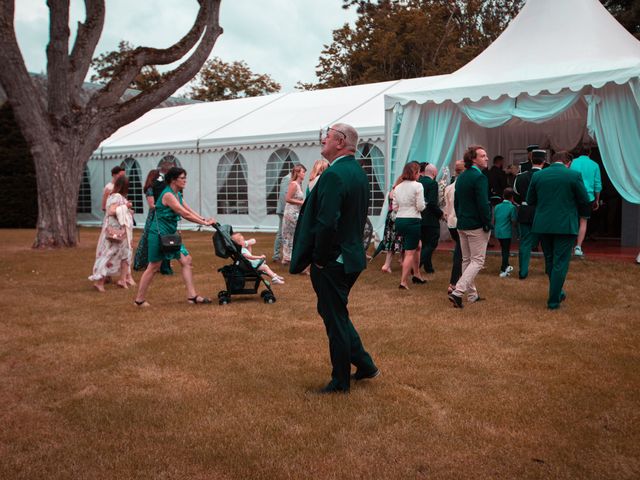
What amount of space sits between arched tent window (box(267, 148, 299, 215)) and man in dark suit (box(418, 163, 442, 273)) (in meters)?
8.45

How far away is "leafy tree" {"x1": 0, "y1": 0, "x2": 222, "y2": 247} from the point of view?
14.7 meters

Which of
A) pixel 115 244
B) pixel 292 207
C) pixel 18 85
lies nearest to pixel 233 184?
pixel 18 85

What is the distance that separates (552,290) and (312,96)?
47.5 ft

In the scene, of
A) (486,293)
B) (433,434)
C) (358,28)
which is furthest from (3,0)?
(358,28)

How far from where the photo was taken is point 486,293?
8602 millimetres

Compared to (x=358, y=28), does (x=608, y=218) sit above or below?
below

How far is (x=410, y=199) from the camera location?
8883mm

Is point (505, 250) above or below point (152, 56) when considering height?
below

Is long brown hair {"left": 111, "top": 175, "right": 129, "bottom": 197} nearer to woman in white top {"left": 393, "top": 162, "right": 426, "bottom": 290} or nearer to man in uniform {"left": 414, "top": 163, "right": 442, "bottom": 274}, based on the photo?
woman in white top {"left": 393, "top": 162, "right": 426, "bottom": 290}

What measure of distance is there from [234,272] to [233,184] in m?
11.8

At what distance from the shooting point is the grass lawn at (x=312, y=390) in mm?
3570

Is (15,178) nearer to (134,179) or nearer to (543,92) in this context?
(134,179)

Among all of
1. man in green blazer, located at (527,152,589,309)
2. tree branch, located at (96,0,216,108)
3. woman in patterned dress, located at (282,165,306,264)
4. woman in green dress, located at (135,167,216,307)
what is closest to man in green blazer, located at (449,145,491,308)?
man in green blazer, located at (527,152,589,309)

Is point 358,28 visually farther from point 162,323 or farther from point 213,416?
point 213,416
